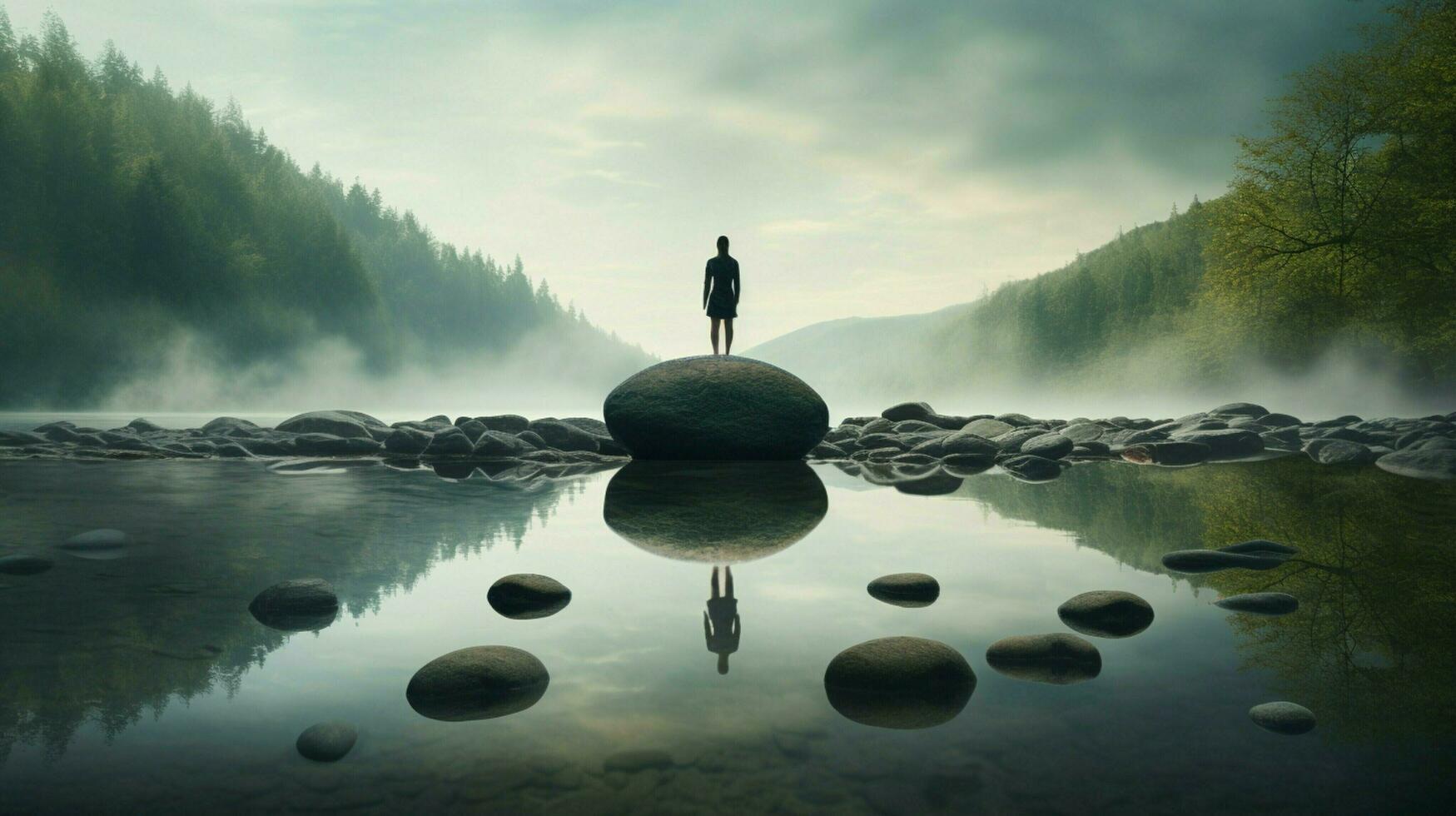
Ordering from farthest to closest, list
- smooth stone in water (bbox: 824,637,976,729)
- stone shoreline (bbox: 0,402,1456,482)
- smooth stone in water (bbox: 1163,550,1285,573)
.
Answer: stone shoreline (bbox: 0,402,1456,482)
smooth stone in water (bbox: 1163,550,1285,573)
smooth stone in water (bbox: 824,637,976,729)

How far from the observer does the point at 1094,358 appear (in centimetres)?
8019

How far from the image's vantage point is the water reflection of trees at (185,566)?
2.20 metres

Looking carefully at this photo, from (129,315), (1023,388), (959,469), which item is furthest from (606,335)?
(959,469)

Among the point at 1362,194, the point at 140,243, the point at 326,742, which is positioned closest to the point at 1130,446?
the point at 326,742

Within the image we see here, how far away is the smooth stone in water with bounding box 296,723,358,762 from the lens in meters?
1.78

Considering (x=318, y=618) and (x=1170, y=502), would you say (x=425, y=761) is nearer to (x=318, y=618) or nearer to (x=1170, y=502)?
(x=318, y=618)

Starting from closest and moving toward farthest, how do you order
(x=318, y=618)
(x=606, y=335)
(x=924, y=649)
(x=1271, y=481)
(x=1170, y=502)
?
(x=924, y=649), (x=318, y=618), (x=1170, y=502), (x=1271, y=481), (x=606, y=335)

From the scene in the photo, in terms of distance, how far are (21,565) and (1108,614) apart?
4758mm

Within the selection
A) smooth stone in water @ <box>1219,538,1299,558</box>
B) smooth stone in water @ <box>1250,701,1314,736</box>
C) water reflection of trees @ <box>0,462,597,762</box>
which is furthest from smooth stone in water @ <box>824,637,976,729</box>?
smooth stone in water @ <box>1219,538,1299,558</box>

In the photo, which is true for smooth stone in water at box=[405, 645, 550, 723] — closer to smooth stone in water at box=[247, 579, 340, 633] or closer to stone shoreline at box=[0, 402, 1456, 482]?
smooth stone in water at box=[247, 579, 340, 633]

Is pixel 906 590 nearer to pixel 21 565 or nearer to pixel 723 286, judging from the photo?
pixel 21 565

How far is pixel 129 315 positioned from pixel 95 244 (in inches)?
161

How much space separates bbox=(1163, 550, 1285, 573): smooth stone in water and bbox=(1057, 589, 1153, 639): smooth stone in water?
1024 mm

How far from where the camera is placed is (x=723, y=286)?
11.7 meters
